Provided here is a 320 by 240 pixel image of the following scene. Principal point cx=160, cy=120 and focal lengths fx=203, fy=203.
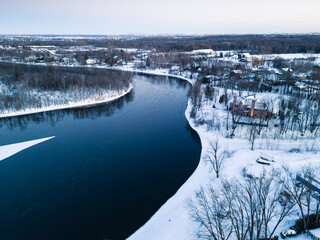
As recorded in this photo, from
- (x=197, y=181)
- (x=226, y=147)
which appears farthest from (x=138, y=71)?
(x=197, y=181)

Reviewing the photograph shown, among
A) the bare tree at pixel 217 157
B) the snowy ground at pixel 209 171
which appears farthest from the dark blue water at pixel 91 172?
the bare tree at pixel 217 157

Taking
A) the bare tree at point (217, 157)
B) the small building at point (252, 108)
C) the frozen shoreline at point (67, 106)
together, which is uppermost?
the small building at point (252, 108)

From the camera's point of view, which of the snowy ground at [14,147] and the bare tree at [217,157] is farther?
the snowy ground at [14,147]

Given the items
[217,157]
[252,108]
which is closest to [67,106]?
[217,157]

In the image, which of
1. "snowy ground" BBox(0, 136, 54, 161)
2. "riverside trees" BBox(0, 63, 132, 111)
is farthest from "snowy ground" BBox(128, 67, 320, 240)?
"riverside trees" BBox(0, 63, 132, 111)

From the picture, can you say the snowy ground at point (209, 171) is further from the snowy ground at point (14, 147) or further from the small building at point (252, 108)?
the snowy ground at point (14, 147)

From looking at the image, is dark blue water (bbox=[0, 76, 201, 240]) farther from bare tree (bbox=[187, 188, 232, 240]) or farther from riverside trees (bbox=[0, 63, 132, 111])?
riverside trees (bbox=[0, 63, 132, 111])

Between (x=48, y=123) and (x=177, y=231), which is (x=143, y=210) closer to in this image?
(x=177, y=231)
